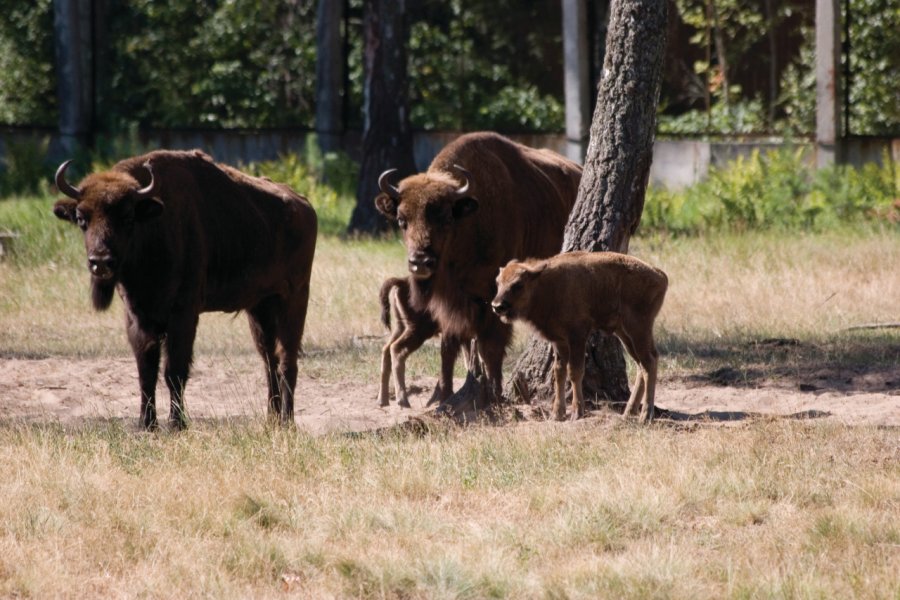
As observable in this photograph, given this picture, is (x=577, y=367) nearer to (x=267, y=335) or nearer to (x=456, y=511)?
(x=456, y=511)

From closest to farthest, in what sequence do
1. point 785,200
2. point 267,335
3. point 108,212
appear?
point 108,212, point 267,335, point 785,200

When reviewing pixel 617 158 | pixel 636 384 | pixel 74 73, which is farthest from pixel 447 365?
pixel 74 73

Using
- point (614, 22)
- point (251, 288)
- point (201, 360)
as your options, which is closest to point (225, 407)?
point (251, 288)

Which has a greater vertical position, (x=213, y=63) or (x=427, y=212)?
(x=213, y=63)

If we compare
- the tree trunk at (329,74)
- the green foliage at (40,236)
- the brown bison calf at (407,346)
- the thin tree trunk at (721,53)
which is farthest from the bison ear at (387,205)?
the thin tree trunk at (721,53)

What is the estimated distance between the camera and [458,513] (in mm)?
7145

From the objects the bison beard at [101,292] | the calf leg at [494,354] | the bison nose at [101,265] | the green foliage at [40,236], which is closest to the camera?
the bison nose at [101,265]

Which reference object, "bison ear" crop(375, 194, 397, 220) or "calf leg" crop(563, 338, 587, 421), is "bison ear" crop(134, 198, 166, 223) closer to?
"bison ear" crop(375, 194, 397, 220)

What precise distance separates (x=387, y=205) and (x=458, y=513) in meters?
3.41

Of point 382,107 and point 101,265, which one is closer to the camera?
point 101,265

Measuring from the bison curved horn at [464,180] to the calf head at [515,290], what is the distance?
1115mm

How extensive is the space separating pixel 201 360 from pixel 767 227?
865 centimetres

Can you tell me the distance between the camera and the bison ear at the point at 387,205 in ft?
32.6

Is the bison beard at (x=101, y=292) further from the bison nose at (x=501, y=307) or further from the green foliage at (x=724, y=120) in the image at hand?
the green foliage at (x=724, y=120)
